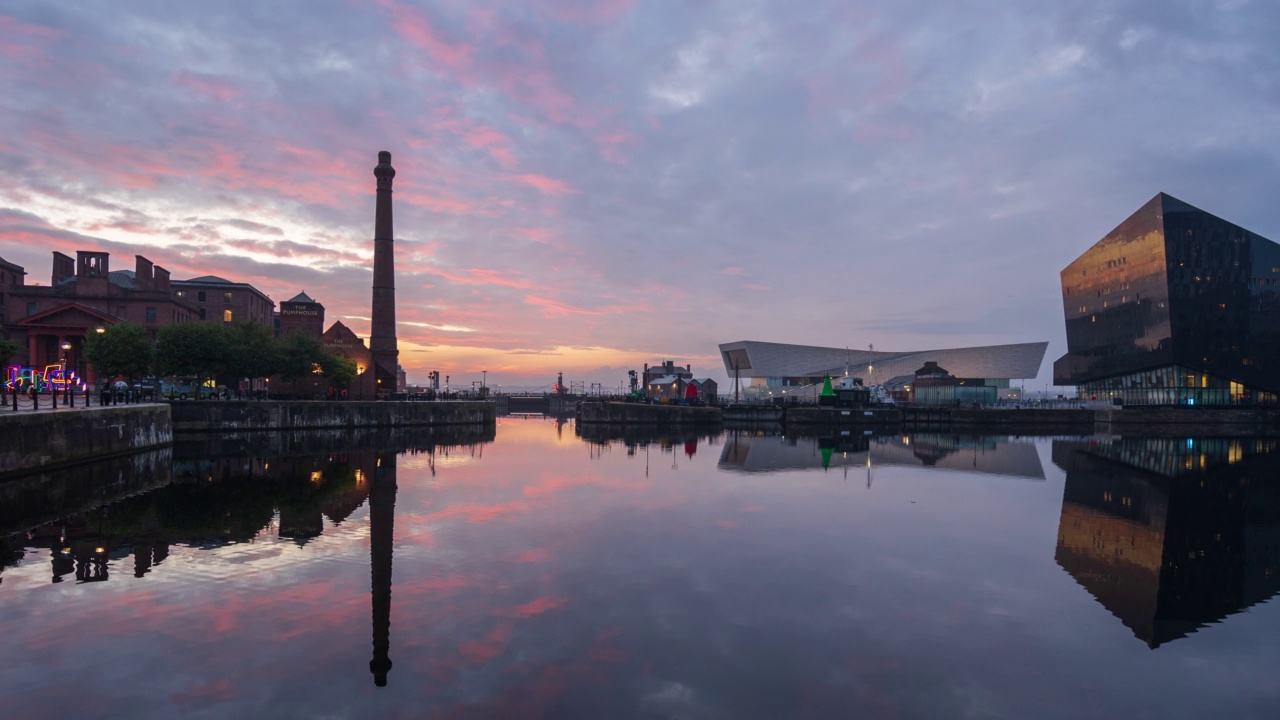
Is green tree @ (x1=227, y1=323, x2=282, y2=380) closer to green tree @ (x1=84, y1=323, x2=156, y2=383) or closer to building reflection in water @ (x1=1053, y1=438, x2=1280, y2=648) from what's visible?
green tree @ (x1=84, y1=323, x2=156, y2=383)

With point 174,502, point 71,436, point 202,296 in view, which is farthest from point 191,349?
point 202,296

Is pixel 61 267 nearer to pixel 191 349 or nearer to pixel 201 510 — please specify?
pixel 191 349

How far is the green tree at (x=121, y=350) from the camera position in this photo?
50.4 metres

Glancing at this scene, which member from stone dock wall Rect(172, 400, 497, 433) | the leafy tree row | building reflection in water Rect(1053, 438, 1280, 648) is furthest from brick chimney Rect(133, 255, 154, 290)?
building reflection in water Rect(1053, 438, 1280, 648)

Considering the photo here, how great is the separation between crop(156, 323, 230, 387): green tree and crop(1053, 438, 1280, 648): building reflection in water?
187ft

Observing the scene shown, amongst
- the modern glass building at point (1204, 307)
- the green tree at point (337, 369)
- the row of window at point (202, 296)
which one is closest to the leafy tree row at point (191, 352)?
the green tree at point (337, 369)

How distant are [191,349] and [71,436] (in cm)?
2648

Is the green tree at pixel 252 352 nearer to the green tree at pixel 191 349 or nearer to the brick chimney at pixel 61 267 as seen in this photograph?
the green tree at pixel 191 349

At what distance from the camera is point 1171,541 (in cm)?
1916

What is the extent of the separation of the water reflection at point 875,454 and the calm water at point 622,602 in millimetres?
11165

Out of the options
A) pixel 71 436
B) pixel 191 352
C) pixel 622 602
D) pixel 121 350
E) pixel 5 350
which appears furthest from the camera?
pixel 191 352

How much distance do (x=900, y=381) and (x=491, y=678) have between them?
151m

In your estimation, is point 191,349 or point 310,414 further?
point 310,414

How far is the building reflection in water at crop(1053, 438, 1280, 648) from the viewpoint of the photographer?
1323 cm
